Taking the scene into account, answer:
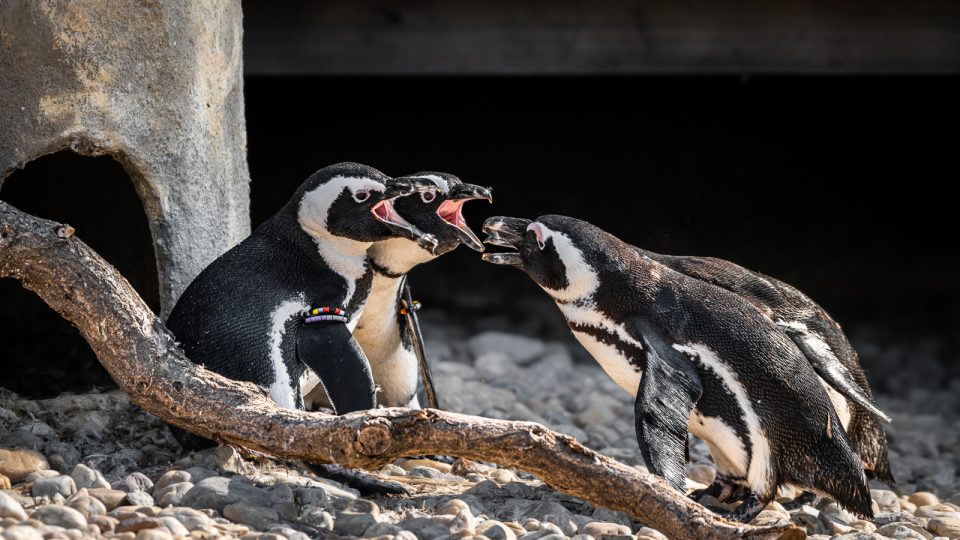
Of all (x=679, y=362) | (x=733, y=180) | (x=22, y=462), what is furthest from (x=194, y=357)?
(x=733, y=180)

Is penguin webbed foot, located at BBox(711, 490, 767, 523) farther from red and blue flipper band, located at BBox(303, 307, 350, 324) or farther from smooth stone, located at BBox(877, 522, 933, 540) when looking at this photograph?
red and blue flipper band, located at BBox(303, 307, 350, 324)

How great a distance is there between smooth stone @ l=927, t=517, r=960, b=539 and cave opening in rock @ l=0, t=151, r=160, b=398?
8.12ft

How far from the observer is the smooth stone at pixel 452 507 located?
9.00ft

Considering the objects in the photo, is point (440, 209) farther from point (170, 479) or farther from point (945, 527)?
point (945, 527)

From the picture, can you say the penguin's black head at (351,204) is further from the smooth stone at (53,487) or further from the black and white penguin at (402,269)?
the smooth stone at (53,487)

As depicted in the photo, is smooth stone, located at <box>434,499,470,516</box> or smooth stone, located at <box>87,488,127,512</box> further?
smooth stone, located at <box>434,499,470,516</box>

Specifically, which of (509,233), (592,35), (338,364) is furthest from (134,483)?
(592,35)

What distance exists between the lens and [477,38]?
5.81m

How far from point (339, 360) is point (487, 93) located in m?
4.50

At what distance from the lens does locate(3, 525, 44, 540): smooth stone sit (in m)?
2.23

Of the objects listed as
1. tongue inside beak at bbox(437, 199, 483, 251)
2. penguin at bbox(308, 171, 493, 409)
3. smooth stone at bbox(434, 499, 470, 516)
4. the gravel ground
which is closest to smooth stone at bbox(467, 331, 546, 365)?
the gravel ground

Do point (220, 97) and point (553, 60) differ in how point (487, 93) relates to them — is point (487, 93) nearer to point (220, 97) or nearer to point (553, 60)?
point (553, 60)

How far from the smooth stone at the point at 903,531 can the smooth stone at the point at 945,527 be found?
4 cm

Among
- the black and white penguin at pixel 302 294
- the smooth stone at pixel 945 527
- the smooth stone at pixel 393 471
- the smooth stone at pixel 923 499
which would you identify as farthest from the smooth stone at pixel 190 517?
the smooth stone at pixel 923 499
